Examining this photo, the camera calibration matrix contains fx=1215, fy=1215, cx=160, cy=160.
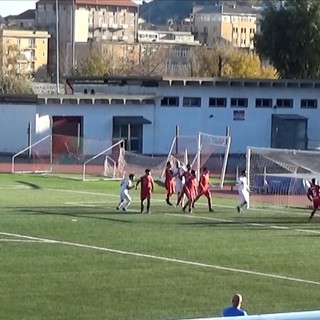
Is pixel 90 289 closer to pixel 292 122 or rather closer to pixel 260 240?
pixel 260 240

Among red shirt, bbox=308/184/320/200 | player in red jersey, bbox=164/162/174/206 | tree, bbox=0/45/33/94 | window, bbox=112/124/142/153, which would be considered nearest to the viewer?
red shirt, bbox=308/184/320/200

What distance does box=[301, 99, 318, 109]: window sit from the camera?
77.8 meters

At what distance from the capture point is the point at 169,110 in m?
74.2

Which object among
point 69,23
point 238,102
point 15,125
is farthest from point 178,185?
point 69,23

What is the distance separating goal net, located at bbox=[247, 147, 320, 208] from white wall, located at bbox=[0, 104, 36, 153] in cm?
2254

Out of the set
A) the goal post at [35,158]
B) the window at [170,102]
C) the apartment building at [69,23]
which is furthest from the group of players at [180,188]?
the apartment building at [69,23]

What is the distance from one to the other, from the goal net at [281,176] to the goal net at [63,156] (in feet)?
39.7

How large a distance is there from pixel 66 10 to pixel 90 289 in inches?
6240

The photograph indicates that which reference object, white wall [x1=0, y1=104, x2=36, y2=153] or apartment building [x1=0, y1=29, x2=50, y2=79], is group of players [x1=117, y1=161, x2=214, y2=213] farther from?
apartment building [x1=0, y1=29, x2=50, y2=79]

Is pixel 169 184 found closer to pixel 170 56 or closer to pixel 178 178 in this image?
pixel 178 178

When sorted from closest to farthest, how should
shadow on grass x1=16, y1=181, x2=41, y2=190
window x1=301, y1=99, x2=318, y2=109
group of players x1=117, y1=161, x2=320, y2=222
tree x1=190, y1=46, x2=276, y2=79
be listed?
group of players x1=117, y1=161, x2=320, y2=222
shadow on grass x1=16, y1=181, x2=41, y2=190
window x1=301, y1=99, x2=318, y2=109
tree x1=190, y1=46, x2=276, y2=79

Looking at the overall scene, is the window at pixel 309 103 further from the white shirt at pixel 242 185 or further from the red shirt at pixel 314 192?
the red shirt at pixel 314 192

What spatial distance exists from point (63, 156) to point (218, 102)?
1625 centimetres

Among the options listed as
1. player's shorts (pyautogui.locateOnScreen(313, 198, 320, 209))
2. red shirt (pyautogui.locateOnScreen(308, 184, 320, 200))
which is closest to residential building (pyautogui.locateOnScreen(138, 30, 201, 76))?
red shirt (pyautogui.locateOnScreen(308, 184, 320, 200))
